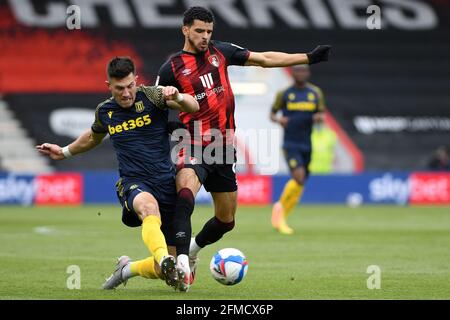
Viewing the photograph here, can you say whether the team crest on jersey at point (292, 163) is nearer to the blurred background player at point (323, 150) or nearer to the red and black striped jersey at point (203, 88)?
the red and black striped jersey at point (203, 88)

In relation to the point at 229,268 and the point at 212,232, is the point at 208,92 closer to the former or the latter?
the point at 212,232

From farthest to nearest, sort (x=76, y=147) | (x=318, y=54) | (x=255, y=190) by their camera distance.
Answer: (x=255, y=190), (x=318, y=54), (x=76, y=147)

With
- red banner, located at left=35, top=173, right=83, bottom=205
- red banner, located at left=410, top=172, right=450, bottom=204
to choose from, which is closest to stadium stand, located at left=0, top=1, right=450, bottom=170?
red banner, located at left=410, top=172, right=450, bottom=204

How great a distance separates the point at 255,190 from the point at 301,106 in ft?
27.0

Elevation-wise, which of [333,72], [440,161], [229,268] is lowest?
[229,268]

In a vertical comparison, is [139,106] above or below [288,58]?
below

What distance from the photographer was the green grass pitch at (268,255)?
8312 millimetres

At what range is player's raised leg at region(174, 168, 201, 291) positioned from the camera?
318 inches

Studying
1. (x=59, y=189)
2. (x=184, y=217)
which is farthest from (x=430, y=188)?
(x=184, y=217)

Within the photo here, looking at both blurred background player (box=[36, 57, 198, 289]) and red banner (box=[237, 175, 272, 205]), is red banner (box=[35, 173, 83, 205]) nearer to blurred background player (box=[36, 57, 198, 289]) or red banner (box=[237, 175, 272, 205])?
red banner (box=[237, 175, 272, 205])

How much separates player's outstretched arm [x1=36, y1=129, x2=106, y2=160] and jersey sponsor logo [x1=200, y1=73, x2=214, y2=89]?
1103 mm

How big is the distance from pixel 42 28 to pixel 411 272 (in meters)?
20.4

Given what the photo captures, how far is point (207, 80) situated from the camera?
9055 millimetres
